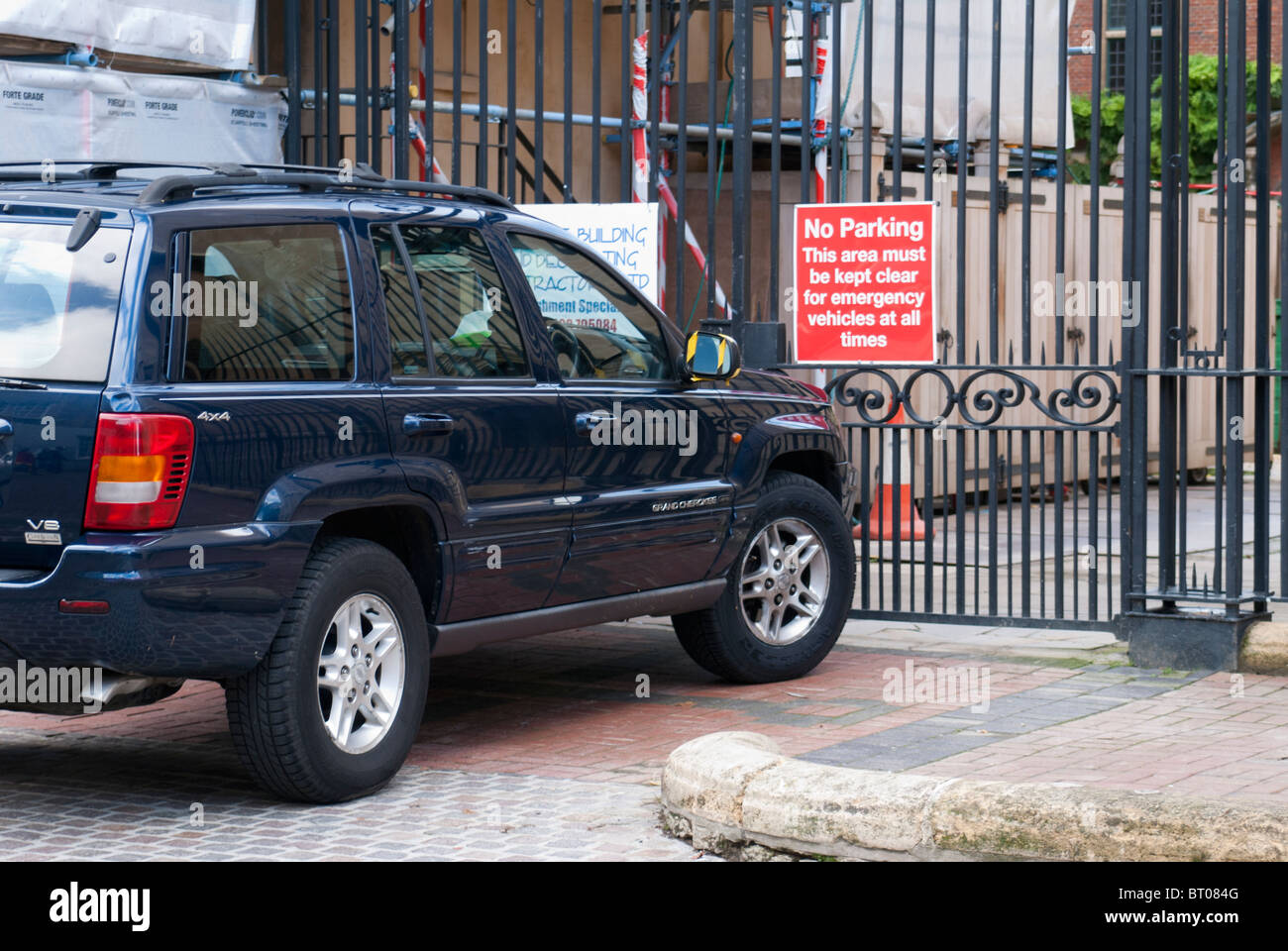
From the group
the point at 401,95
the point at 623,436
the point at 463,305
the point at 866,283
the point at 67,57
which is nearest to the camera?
the point at 463,305

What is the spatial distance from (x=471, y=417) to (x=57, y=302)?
148cm

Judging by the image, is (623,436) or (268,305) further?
(623,436)

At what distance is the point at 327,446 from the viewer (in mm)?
5906

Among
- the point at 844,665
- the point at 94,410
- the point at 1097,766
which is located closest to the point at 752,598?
the point at 844,665

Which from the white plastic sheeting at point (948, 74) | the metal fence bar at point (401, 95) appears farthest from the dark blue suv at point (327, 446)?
the white plastic sheeting at point (948, 74)

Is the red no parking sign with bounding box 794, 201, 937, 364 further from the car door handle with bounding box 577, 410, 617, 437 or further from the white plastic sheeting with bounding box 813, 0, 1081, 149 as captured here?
the white plastic sheeting with bounding box 813, 0, 1081, 149

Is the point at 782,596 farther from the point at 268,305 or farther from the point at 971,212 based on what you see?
the point at 971,212

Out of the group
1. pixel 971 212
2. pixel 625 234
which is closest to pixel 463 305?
pixel 625 234

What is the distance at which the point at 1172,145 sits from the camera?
331 inches

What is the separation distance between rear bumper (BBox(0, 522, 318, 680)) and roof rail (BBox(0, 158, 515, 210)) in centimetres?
111

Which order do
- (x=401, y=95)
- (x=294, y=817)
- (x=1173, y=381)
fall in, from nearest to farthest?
1. (x=294, y=817)
2. (x=1173, y=381)
3. (x=401, y=95)

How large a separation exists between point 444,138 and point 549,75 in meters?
1.54

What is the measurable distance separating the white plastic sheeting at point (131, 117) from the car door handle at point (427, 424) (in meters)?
4.75

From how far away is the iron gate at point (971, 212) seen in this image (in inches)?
333
